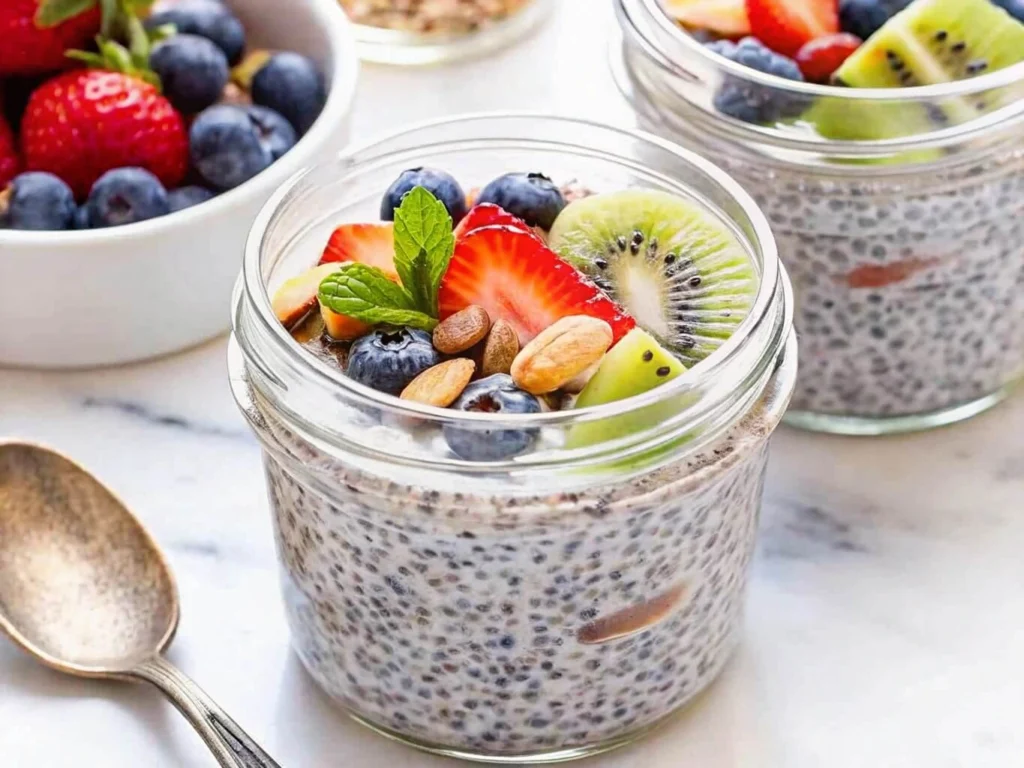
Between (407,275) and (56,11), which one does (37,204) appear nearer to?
(56,11)

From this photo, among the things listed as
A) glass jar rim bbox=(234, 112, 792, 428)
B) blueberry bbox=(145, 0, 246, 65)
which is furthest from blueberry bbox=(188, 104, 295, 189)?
glass jar rim bbox=(234, 112, 792, 428)

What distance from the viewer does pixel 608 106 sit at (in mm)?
1733

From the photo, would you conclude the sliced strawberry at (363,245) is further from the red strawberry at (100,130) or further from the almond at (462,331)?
the red strawberry at (100,130)

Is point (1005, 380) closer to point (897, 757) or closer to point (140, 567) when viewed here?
point (897, 757)

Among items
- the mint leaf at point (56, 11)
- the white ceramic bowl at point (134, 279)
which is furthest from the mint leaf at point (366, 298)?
the mint leaf at point (56, 11)

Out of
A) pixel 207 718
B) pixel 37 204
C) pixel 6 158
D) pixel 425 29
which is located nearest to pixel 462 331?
pixel 207 718

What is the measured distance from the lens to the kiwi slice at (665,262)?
104 cm

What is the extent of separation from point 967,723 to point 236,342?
607 millimetres

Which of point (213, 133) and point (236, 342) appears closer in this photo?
point (236, 342)

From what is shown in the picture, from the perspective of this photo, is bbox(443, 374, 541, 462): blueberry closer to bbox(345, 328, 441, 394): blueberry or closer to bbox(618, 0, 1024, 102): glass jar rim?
bbox(345, 328, 441, 394): blueberry

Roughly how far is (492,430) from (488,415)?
0.04 ft

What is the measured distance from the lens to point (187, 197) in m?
1.45

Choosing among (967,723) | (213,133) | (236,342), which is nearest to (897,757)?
(967,723)

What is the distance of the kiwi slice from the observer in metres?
1.04
